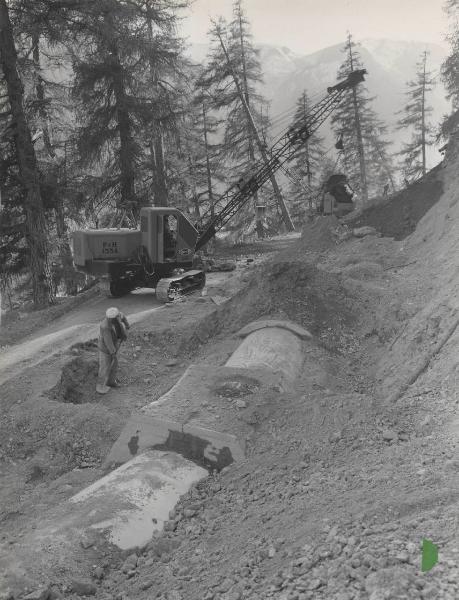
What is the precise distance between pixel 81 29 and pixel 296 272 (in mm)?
10464

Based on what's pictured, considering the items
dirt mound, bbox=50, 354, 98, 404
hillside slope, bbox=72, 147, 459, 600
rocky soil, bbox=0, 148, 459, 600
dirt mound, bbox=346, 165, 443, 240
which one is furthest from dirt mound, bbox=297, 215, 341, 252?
dirt mound, bbox=50, 354, 98, 404

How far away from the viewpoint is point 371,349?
10.1 m

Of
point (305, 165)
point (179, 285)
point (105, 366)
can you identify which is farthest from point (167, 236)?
point (305, 165)

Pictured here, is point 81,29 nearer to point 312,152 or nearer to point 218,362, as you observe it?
point 218,362

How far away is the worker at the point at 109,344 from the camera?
31.0ft

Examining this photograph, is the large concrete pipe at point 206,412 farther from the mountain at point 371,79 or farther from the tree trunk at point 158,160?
the mountain at point 371,79

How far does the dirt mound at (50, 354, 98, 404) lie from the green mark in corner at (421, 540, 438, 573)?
7195mm

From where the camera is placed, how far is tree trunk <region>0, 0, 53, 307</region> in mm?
15109

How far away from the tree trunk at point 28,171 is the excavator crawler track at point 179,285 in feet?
13.0

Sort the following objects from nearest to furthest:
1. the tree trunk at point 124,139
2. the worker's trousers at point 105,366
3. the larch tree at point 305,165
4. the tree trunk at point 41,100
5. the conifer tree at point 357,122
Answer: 1. the worker's trousers at point 105,366
2. the tree trunk at point 41,100
3. the tree trunk at point 124,139
4. the conifer tree at point 357,122
5. the larch tree at point 305,165

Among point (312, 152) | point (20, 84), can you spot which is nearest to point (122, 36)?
point (20, 84)

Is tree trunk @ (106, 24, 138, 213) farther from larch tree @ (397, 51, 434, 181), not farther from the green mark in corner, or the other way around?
larch tree @ (397, 51, 434, 181)

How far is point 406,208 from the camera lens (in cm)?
Answer: 1677

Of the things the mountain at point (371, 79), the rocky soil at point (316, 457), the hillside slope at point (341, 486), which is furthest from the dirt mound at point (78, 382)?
the mountain at point (371, 79)
